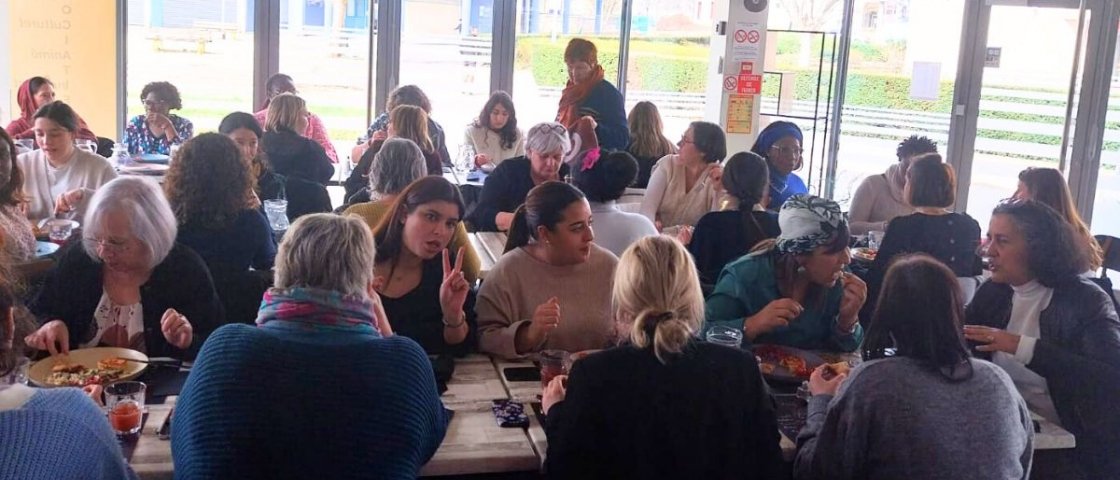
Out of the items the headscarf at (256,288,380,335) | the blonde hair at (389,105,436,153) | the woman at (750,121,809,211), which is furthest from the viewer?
the blonde hair at (389,105,436,153)

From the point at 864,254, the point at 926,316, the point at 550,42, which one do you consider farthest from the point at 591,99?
the point at 926,316

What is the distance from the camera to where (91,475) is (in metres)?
1.81

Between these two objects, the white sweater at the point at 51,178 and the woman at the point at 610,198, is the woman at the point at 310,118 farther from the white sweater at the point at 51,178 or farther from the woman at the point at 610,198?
the woman at the point at 610,198

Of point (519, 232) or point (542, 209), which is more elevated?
point (542, 209)

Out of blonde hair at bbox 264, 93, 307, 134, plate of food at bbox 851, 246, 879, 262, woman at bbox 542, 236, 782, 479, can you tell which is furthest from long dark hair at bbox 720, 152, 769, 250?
blonde hair at bbox 264, 93, 307, 134

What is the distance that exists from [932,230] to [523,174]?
1.99 m

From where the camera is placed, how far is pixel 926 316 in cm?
233

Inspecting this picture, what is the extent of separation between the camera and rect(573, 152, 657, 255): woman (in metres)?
4.29

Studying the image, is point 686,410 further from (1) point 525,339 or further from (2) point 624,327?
(1) point 525,339

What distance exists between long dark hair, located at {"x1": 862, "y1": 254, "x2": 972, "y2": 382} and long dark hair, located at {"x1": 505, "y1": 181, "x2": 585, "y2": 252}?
1190 mm

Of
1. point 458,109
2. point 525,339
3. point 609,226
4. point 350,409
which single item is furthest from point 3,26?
point 350,409

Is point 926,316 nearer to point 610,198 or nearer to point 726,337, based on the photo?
point 726,337

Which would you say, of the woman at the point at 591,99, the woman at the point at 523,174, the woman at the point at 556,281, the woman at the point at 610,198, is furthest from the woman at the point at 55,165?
the woman at the point at 591,99

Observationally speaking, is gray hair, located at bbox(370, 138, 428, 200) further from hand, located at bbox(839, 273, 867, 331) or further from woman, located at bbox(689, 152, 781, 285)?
hand, located at bbox(839, 273, 867, 331)
